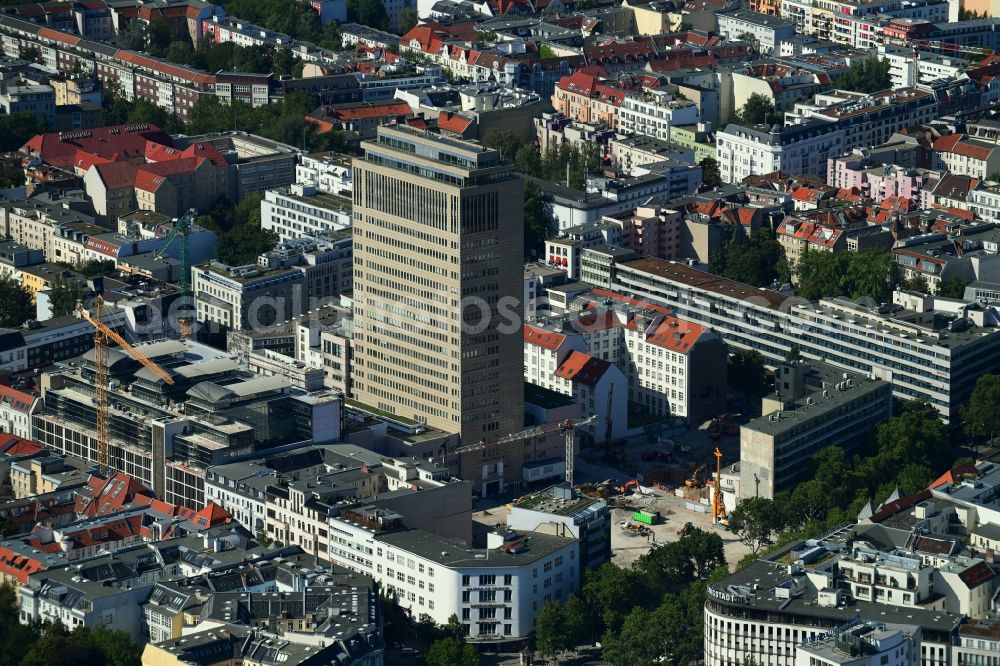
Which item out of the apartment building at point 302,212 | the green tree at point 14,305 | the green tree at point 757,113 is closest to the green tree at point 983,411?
the apartment building at point 302,212

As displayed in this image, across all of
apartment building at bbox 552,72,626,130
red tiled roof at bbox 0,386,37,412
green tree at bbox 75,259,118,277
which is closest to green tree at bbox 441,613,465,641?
red tiled roof at bbox 0,386,37,412

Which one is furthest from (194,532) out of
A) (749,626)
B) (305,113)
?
(305,113)

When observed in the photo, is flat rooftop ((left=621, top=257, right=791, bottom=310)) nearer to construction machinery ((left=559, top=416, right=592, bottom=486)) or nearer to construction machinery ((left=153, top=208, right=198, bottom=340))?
construction machinery ((left=559, top=416, right=592, bottom=486))

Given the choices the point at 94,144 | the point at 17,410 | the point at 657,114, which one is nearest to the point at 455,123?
the point at 657,114

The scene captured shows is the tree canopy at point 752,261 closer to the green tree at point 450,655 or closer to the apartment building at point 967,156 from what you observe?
the apartment building at point 967,156

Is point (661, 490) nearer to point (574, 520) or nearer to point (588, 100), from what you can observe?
point (574, 520)

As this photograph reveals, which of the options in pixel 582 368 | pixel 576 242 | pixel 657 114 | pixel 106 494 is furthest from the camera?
pixel 657 114
